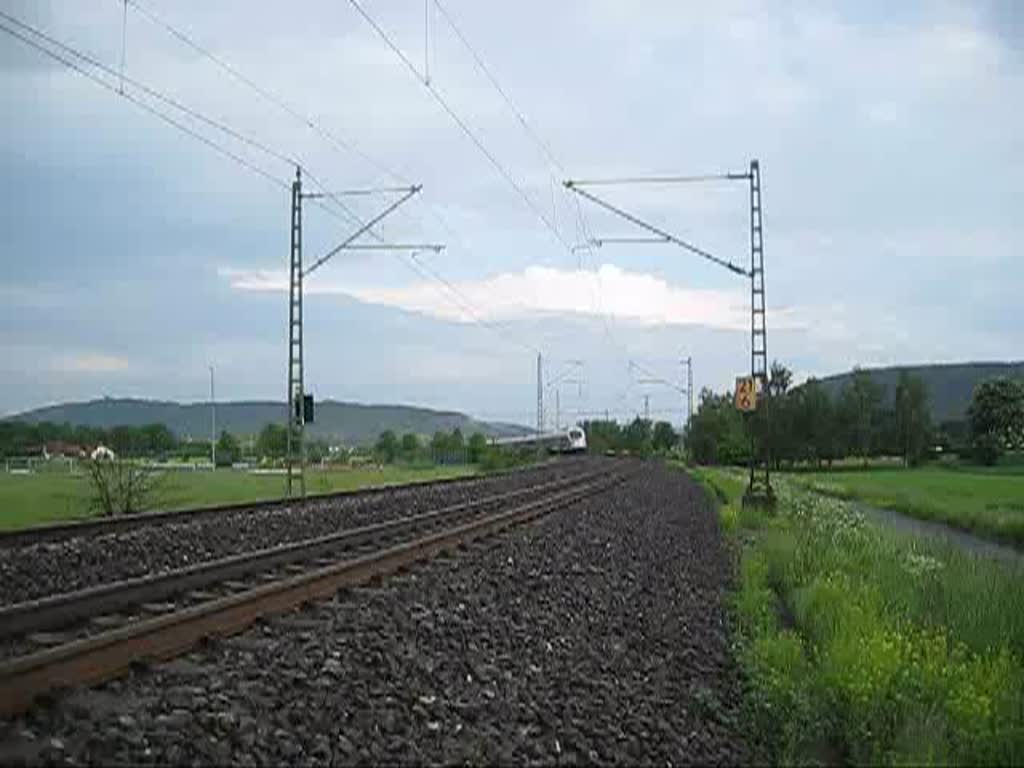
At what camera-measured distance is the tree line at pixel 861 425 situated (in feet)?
408

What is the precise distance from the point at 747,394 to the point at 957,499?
27.9 m

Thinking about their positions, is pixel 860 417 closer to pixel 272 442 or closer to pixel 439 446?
pixel 439 446

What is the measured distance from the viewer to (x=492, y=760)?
7.37m

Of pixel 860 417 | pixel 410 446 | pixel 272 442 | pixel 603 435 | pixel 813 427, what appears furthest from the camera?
pixel 603 435

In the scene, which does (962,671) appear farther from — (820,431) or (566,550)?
(820,431)

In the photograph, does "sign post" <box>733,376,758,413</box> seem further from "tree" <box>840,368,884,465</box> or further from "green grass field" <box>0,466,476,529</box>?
"tree" <box>840,368,884,465</box>

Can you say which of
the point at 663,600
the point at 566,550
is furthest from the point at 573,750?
the point at 566,550

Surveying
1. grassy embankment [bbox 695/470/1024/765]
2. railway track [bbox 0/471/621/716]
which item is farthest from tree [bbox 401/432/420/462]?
railway track [bbox 0/471/621/716]

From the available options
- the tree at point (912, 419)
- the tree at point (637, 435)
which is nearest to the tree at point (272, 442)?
the tree at point (912, 419)

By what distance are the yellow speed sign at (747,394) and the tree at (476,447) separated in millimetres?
46594

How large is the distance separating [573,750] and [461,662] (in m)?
2.24

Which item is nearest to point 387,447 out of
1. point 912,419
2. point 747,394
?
point 747,394

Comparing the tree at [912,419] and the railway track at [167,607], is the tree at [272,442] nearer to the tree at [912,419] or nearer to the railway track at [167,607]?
the railway track at [167,607]

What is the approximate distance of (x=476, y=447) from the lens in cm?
9031
